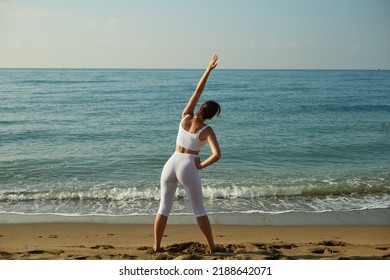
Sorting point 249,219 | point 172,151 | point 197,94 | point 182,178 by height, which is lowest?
point 249,219

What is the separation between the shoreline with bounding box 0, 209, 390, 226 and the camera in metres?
5.69

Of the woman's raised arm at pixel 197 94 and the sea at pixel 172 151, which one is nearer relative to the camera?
the woman's raised arm at pixel 197 94

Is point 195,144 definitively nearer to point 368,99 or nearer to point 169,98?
point 169,98

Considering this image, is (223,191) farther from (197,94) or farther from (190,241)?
(197,94)

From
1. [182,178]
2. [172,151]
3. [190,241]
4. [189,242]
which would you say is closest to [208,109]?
[182,178]

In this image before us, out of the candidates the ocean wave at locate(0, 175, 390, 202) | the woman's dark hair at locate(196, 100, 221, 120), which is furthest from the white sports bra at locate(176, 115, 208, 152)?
the ocean wave at locate(0, 175, 390, 202)

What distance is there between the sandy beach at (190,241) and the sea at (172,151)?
71 cm

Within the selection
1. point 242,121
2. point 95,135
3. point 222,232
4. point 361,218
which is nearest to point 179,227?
point 222,232

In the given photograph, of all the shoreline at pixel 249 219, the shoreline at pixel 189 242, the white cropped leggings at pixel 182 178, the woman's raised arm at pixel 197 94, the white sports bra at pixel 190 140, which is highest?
the woman's raised arm at pixel 197 94

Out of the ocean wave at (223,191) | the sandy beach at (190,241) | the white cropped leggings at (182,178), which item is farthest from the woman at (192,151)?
the ocean wave at (223,191)

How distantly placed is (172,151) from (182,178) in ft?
23.6

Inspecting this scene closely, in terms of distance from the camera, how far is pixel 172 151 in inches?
422

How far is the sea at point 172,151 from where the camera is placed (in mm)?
6711

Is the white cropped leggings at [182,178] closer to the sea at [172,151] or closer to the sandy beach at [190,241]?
the sandy beach at [190,241]
